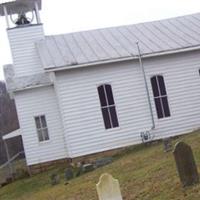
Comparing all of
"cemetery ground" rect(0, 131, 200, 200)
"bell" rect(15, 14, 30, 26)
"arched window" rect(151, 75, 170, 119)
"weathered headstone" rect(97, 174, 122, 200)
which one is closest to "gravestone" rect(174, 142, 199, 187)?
"cemetery ground" rect(0, 131, 200, 200)

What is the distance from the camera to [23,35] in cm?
2647

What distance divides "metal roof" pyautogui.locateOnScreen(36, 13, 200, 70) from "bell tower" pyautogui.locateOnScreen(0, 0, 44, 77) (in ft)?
1.57

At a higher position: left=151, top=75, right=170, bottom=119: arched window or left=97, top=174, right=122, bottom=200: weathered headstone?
left=151, top=75, right=170, bottom=119: arched window

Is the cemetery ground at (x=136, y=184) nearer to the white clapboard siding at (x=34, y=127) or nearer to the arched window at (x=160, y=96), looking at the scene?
the white clapboard siding at (x=34, y=127)

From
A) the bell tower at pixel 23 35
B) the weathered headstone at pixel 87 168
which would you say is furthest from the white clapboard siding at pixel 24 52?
the weathered headstone at pixel 87 168

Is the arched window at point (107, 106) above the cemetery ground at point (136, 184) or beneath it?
above

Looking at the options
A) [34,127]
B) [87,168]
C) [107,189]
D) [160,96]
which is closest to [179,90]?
[160,96]

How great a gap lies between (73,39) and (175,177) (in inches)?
663

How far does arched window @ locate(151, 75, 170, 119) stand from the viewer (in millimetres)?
25172

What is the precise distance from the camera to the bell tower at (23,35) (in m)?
26.1

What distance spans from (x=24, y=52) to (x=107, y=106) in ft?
16.4

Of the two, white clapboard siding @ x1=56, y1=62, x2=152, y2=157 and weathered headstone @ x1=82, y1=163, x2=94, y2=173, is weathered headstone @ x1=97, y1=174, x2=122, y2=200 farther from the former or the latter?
white clapboard siding @ x1=56, y1=62, x2=152, y2=157

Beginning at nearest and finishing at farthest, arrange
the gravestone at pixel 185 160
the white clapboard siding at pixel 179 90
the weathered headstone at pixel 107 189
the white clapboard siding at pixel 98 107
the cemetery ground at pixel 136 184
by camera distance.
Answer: the weathered headstone at pixel 107 189, the gravestone at pixel 185 160, the cemetery ground at pixel 136 184, the white clapboard siding at pixel 98 107, the white clapboard siding at pixel 179 90

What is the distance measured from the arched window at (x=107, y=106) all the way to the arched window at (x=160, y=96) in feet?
6.73
